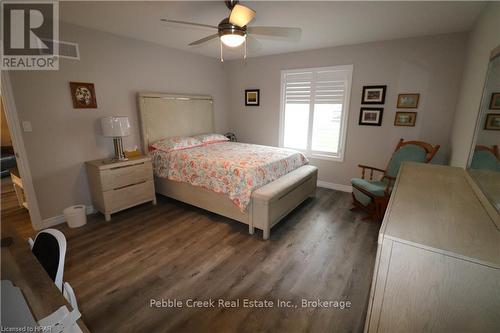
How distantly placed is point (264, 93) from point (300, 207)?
237cm

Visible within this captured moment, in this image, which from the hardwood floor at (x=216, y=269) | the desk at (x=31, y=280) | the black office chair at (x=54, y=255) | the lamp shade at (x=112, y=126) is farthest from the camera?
the lamp shade at (x=112, y=126)

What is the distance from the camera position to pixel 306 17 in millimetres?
2451

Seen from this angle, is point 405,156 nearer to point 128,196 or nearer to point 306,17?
point 306,17

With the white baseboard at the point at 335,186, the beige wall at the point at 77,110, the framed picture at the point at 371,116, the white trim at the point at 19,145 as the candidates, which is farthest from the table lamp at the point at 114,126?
the framed picture at the point at 371,116

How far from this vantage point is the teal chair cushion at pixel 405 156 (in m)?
3.02

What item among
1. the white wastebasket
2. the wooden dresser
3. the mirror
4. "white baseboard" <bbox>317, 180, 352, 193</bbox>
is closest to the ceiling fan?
the mirror

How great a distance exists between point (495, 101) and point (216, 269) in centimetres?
238

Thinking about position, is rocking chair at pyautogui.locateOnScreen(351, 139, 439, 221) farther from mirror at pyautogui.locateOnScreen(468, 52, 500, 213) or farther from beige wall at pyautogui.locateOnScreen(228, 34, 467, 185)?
mirror at pyautogui.locateOnScreen(468, 52, 500, 213)

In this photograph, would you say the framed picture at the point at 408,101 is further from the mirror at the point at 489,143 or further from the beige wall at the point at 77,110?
the beige wall at the point at 77,110

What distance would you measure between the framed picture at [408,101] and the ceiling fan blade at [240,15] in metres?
2.54

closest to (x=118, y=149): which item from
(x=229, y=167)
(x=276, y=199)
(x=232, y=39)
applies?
(x=229, y=167)

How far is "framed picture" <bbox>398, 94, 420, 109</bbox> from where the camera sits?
3.17 metres

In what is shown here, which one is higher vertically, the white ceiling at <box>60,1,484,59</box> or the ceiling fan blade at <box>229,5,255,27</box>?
the white ceiling at <box>60,1,484,59</box>

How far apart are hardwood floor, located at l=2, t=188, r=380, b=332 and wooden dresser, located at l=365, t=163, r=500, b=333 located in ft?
2.50
